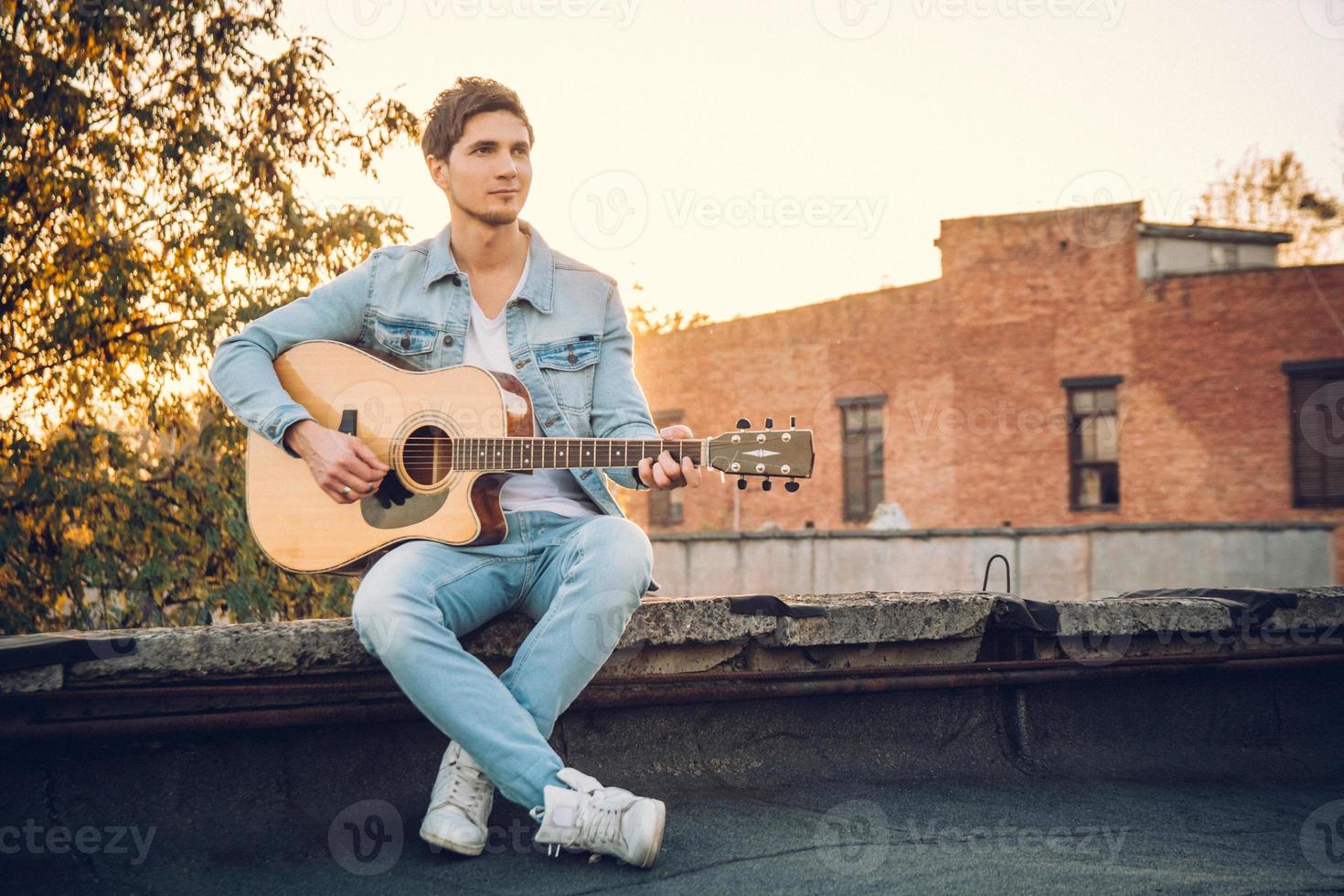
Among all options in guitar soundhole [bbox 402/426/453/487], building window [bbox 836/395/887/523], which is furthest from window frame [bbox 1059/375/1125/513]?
guitar soundhole [bbox 402/426/453/487]

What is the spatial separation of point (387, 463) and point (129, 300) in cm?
652

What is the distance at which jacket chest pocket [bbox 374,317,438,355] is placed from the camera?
11.3ft

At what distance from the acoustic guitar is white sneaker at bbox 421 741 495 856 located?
0.57 meters

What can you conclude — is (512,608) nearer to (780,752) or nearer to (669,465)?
(669,465)

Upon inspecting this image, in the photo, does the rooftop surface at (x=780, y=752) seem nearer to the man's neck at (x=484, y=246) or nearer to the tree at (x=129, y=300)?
the man's neck at (x=484, y=246)

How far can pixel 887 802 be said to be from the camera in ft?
11.3

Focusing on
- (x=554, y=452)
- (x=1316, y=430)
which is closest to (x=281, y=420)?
(x=554, y=452)

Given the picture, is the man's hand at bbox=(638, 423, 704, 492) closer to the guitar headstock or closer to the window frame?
the guitar headstock

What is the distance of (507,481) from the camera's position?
3348mm

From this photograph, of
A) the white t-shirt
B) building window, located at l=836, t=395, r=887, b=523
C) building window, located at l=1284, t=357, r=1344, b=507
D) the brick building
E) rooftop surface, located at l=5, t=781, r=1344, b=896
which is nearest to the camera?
rooftop surface, located at l=5, t=781, r=1344, b=896

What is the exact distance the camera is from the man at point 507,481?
279 cm

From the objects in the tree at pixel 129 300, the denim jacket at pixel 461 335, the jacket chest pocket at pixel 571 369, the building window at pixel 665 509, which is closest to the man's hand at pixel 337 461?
the denim jacket at pixel 461 335

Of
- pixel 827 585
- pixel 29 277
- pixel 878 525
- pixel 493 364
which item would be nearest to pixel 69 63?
pixel 29 277

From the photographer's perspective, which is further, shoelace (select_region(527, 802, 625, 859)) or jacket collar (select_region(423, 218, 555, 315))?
jacket collar (select_region(423, 218, 555, 315))
